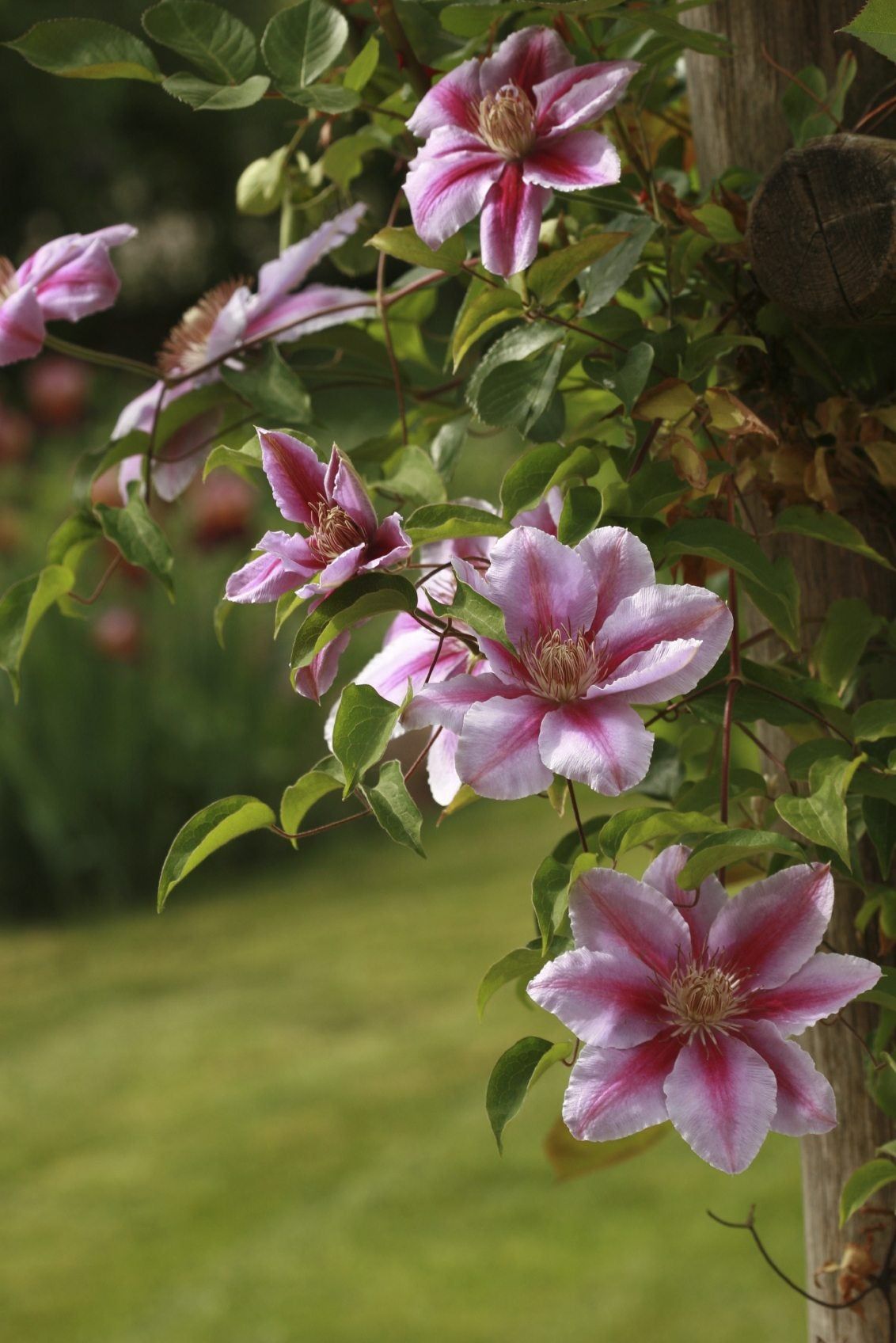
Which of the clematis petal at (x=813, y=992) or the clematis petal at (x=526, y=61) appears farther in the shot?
the clematis petal at (x=526, y=61)

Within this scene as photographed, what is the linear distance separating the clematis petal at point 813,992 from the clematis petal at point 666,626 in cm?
12

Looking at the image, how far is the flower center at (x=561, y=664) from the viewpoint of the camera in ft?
1.92

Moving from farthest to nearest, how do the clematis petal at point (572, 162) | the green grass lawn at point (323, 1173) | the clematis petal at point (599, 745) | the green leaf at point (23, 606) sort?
the green grass lawn at point (323, 1173) < the green leaf at point (23, 606) < the clematis petal at point (572, 162) < the clematis petal at point (599, 745)

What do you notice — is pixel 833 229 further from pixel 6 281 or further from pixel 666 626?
pixel 6 281

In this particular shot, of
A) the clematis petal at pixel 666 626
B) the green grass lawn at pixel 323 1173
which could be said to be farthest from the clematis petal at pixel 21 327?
the green grass lawn at pixel 323 1173

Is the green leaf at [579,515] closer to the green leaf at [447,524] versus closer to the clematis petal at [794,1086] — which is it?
the green leaf at [447,524]

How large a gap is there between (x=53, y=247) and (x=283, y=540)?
0.28 meters

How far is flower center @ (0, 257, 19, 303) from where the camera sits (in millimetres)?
802

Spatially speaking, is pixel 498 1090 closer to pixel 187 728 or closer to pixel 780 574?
pixel 780 574

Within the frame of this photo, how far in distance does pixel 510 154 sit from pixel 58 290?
23 cm

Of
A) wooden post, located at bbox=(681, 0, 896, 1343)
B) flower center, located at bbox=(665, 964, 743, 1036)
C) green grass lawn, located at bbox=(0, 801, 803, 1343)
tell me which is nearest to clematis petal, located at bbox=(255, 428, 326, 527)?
flower center, located at bbox=(665, 964, 743, 1036)

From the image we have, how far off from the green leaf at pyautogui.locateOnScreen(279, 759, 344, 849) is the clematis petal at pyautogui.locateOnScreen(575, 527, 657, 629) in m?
0.12

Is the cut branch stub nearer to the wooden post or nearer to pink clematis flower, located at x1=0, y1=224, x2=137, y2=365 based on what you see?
the wooden post

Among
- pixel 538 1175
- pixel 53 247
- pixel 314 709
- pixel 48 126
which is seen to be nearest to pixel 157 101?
pixel 48 126
